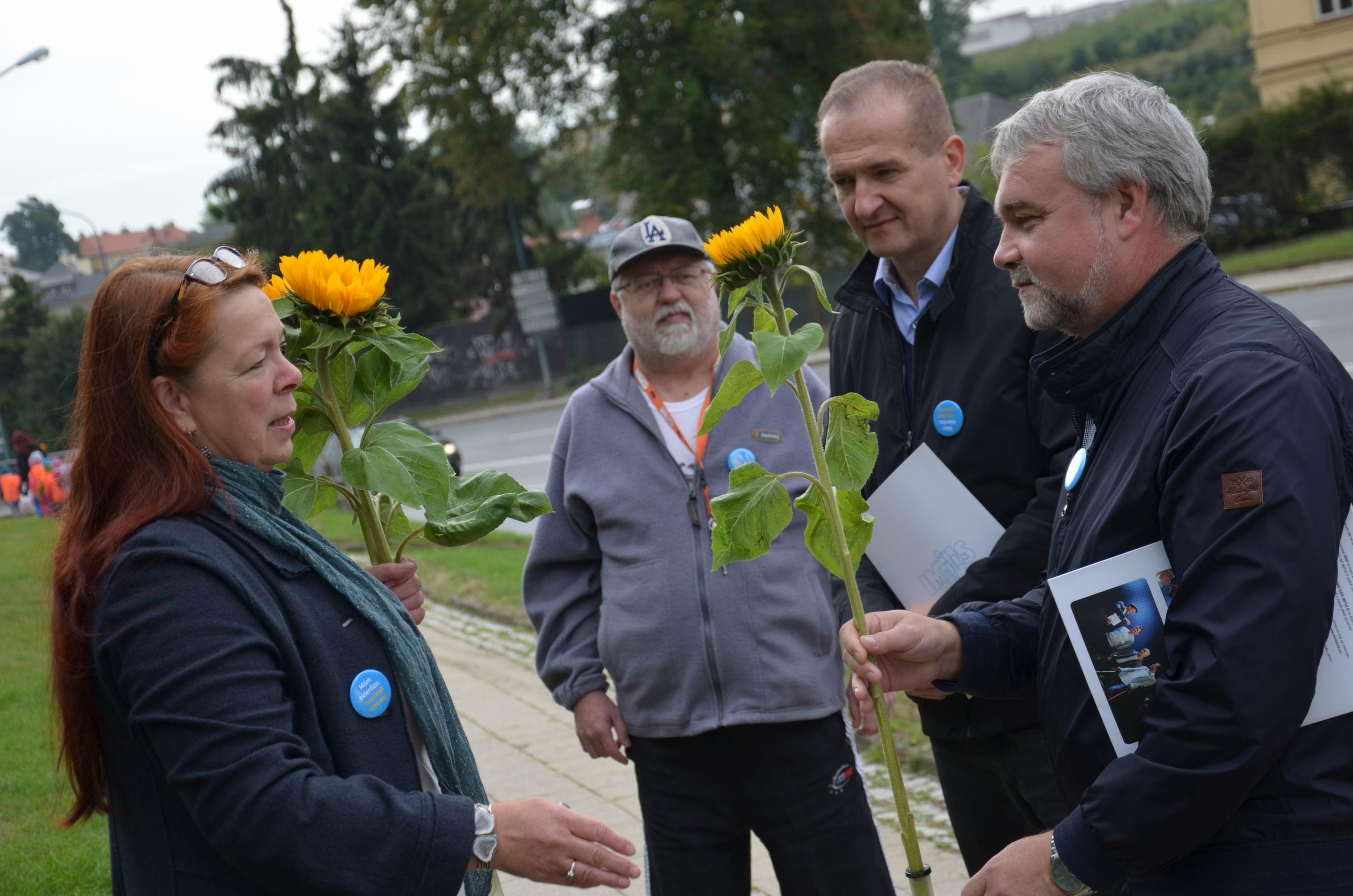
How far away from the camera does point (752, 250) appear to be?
203cm

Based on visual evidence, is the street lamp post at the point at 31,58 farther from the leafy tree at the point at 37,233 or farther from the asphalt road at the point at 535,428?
the asphalt road at the point at 535,428

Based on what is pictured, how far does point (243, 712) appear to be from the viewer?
179 centimetres

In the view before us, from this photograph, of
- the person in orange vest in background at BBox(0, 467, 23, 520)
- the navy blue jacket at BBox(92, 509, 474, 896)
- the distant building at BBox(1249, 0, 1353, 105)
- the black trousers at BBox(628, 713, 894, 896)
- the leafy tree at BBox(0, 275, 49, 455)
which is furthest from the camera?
the distant building at BBox(1249, 0, 1353, 105)

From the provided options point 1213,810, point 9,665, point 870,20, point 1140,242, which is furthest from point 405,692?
point 870,20

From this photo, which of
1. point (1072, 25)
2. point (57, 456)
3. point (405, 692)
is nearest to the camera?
point (405, 692)

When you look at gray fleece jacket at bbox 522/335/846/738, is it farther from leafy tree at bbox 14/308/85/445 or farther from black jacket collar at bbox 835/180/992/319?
leafy tree at bbox 14/308/85/445

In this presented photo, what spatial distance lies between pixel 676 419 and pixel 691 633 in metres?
0.67

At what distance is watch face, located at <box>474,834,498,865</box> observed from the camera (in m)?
1.91

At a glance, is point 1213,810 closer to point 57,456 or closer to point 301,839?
point 301,839

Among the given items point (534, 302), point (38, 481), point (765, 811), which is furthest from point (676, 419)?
point (534, 302)

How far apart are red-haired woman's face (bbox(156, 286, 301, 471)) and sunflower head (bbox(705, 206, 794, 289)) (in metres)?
0.81

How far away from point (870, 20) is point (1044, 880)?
28487 millimetres

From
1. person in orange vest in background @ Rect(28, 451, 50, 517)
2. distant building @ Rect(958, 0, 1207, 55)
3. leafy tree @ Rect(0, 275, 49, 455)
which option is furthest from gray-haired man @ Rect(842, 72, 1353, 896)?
distant building @ Rect(958, 0, 1207, 55)

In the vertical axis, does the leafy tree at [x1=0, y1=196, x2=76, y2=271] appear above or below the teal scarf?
above
